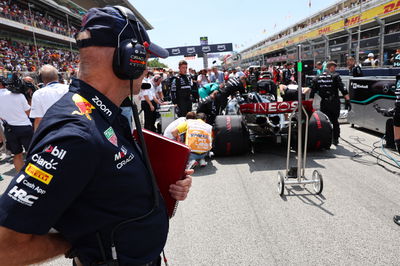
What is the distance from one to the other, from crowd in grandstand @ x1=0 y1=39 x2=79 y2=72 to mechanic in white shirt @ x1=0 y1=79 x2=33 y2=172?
20907mm

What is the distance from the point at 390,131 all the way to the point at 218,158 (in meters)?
3.51

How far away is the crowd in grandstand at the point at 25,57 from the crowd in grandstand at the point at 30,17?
2427 millimetres

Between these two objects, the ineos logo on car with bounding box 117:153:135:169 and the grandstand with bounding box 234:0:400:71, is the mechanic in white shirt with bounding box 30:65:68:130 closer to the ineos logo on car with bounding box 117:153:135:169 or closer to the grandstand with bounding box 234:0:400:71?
the ineos logo on car with bounding box 117:153:135:169

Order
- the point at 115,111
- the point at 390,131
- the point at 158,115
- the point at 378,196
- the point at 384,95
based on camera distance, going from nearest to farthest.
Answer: the point at 115,111 → the point at 378,196 → the point at 390,131 → the point at 384,95 → the point at 158,115

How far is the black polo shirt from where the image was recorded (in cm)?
80

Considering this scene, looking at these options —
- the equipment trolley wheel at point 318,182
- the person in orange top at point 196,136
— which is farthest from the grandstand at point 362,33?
the equipment trolley wheel at point 318,182

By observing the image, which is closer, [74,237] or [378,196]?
[74,237]

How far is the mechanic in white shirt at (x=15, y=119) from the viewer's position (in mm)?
4918

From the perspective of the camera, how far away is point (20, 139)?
17.0 ft

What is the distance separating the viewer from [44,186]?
80cm

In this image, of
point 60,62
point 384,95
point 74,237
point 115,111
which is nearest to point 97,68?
point 115,111

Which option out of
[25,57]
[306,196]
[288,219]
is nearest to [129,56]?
[288,219]

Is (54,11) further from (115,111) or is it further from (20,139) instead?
(115,111)

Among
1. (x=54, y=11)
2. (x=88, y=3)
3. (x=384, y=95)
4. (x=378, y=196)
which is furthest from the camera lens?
(x=88, y=3)
